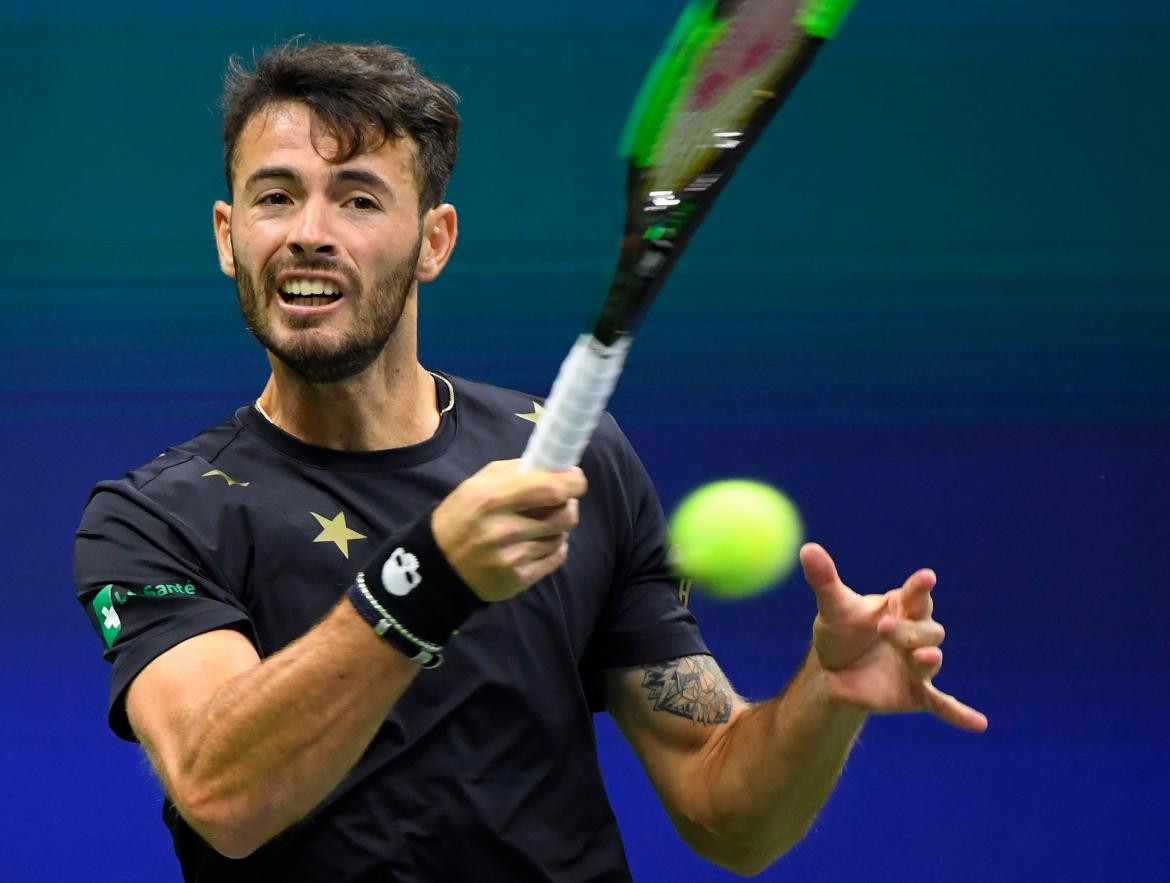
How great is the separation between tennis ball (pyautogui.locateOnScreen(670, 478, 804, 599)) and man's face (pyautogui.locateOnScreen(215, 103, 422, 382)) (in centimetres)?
50

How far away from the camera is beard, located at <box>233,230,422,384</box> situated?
1.90 metres

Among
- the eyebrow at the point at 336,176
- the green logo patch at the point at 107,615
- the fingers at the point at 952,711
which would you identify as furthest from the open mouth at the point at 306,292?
the fingers at the point at 952,711

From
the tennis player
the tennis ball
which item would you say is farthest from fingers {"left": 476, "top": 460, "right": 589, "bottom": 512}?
the tennis ball

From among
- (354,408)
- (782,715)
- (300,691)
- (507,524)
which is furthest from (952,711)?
(354,408)

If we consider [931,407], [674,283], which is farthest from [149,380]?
[931,407]

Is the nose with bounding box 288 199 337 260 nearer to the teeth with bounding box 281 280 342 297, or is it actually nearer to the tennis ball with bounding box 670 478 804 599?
the teeth with bounding box 281 280 342 297

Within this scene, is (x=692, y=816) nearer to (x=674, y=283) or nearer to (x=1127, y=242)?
(x=674, y=283)

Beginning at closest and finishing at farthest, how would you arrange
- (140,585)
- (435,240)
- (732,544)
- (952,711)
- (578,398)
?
(578,398)
(952,711)
(140,585)
(435,240)
(732,544)

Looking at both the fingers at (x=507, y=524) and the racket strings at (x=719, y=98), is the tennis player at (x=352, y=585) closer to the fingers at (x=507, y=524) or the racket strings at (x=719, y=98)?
the fingers at (x=507, y=524)

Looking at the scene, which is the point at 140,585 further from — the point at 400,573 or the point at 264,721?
the point at 400,573

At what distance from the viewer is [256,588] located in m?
1.85

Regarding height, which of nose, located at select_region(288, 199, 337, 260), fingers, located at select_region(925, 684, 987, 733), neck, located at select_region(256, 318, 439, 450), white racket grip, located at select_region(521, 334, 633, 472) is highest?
nose, located at select_region(288, 199, 337, 260)

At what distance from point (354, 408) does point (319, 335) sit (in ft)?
0.33

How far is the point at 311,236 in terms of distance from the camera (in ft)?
6.23
